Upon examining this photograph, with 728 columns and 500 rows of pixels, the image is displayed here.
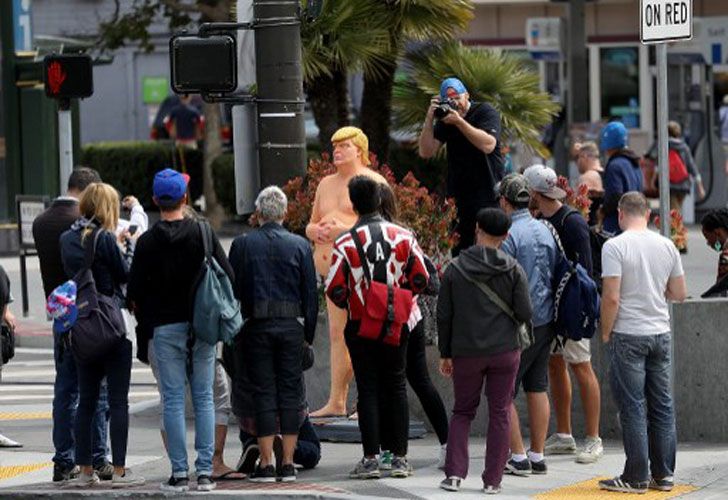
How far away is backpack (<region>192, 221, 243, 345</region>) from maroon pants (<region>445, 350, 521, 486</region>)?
1.21 m

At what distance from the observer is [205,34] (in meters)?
13.1

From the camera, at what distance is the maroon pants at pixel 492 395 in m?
10.6

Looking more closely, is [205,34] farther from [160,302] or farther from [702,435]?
[702,435]

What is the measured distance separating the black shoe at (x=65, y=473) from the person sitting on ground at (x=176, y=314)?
0.75 metres

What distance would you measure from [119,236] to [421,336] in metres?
1.83

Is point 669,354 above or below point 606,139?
below

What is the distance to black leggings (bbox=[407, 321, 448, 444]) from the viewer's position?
11.4 m

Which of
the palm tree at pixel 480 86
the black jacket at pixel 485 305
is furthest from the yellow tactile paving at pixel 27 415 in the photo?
the palm tree at pixel 480 86

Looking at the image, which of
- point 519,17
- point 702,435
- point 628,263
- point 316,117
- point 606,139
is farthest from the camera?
point 519,17

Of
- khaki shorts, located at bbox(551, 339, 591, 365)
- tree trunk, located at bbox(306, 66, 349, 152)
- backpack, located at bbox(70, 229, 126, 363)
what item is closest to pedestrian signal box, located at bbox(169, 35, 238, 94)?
backpack, located at bbox(70, 229, 126, 363)

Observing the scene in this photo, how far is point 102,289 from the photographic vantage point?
11.1 metres

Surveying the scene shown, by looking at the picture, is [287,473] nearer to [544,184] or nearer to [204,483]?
[204,483]

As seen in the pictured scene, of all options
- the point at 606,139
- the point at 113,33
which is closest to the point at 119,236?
the point at 606,139

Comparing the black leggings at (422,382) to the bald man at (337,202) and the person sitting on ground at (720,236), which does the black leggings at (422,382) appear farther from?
the person sitting on ground at (720,236)
